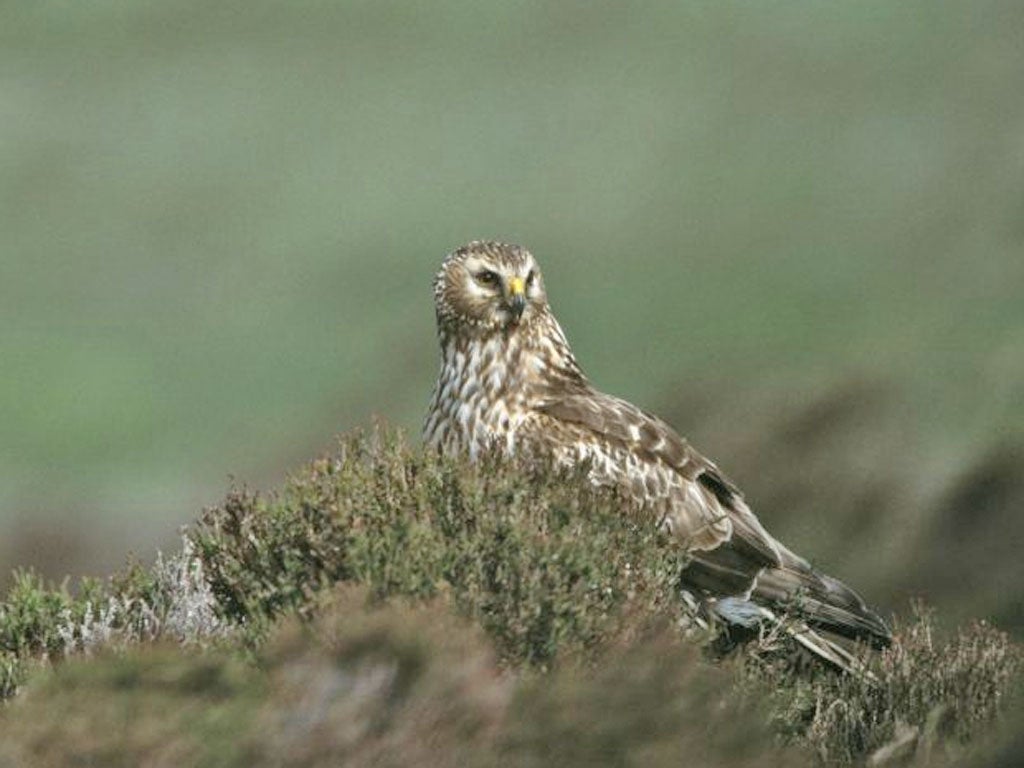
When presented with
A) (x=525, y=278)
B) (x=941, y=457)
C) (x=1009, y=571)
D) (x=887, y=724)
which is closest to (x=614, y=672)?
(x=887, y=724)

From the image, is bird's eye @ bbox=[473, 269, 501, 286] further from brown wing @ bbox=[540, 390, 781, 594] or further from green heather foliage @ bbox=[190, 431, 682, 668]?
green heather foliage @ bbox=[190, 431, 682, 668]

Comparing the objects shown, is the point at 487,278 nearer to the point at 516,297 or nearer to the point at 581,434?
the point at 516,297

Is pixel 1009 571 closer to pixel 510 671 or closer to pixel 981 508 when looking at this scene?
pixel 981 508

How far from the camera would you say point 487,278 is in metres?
12.2

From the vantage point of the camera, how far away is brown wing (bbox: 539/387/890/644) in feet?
37.3

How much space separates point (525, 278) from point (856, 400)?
14421 mm

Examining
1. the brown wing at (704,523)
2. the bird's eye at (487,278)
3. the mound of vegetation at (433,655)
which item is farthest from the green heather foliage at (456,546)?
the bird's eye at (487,278)

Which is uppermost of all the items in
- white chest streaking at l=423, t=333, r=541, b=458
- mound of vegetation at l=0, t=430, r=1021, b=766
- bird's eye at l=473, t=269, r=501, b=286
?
bird's eye at l=473, t=269, r=501, b=286

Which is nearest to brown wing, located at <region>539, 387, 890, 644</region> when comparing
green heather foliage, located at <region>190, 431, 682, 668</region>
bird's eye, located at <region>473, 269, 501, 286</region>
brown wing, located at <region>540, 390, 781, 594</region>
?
brown wing, located at <region>540, 390, 781, 594</region>

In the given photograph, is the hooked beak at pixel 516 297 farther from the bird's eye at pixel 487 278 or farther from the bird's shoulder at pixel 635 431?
the bird's shoulder at pixel 635 431

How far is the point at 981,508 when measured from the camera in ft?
72.4

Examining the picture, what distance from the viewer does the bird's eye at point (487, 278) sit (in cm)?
1212

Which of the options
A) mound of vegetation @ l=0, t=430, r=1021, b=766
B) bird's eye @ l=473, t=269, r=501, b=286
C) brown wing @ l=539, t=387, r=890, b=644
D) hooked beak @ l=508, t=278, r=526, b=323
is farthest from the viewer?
bird's eye @ l=473, t=269, r=501, b=286

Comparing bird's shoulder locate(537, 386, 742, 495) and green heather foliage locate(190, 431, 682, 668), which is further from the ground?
bird's shoulder locate(537, 386, 742, 495)
